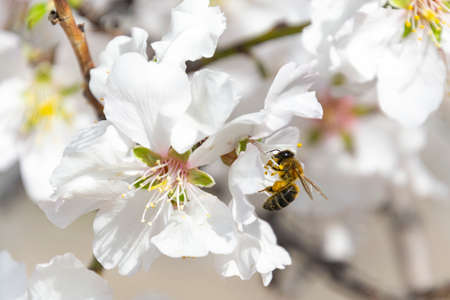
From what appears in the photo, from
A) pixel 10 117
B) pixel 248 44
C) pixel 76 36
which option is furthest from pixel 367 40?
pixel 10 117

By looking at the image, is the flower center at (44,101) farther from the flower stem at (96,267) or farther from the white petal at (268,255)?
the white petal at (268,255)

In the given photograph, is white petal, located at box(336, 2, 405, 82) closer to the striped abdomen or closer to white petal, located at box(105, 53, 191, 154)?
the striped abdomen

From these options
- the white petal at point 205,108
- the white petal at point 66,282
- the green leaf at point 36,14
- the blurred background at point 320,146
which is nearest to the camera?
the white petal at point 205,108

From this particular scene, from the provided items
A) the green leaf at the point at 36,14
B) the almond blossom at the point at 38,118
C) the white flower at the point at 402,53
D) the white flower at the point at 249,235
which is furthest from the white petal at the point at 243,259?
the almond blossom at the point at 38,118

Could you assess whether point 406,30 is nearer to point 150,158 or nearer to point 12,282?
point 150,158

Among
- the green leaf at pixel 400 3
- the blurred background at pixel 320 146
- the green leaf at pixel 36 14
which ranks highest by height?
the green leaf at pixel 36 14

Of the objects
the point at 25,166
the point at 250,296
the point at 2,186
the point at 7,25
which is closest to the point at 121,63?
the point at 25,166
